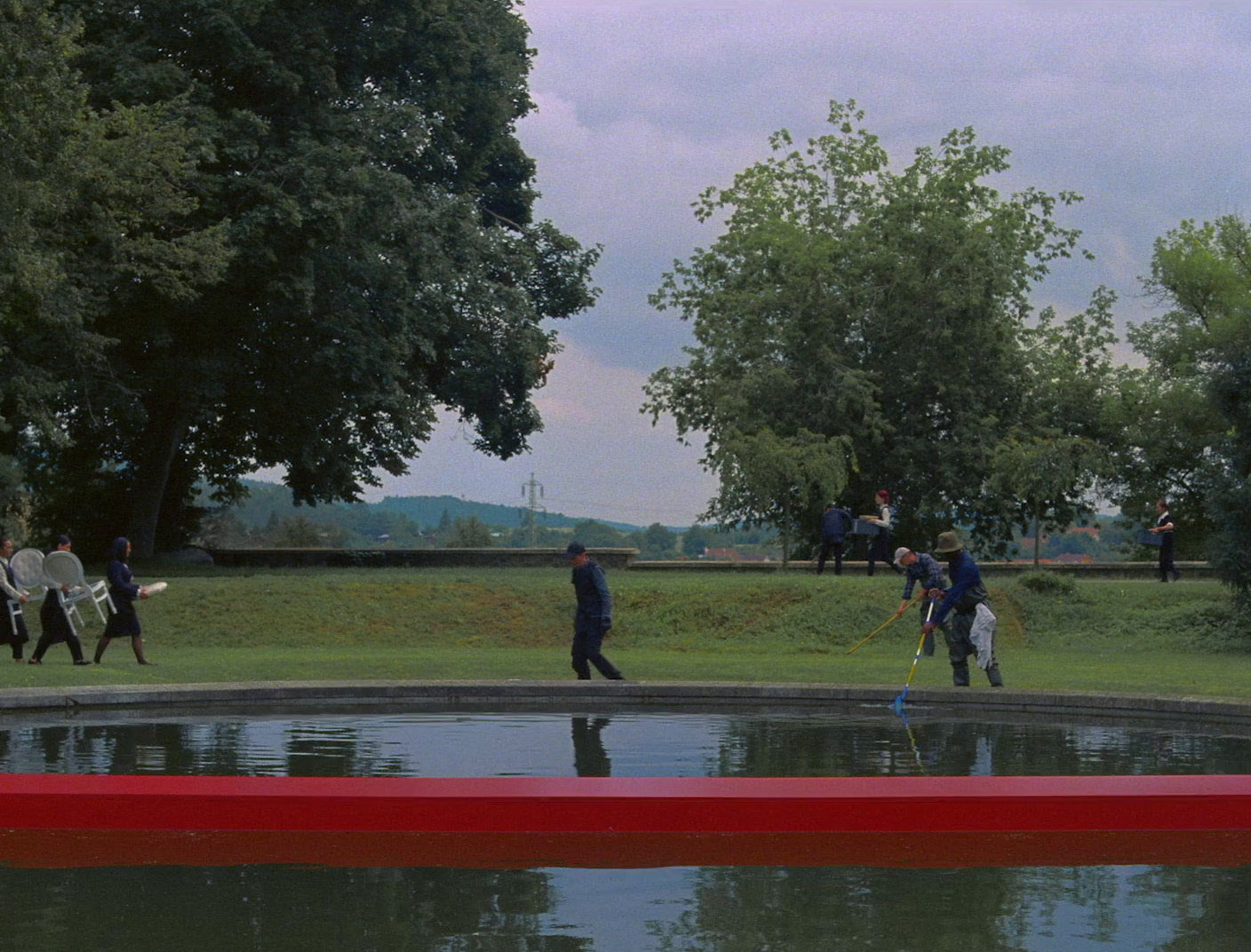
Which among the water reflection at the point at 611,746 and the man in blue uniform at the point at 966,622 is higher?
the man in blue uniform at the point at 966,622

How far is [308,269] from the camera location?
34.3 meters

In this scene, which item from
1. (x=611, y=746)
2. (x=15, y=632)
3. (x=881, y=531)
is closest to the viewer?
(x=611, y=746)

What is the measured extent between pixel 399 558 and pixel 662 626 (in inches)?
599

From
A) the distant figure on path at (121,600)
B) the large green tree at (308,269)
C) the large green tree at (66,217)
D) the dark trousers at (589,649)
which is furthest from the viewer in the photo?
the large green tree at (308,269)

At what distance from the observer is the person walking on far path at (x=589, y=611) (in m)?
18.8

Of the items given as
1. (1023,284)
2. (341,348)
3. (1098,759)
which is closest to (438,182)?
(341,348)

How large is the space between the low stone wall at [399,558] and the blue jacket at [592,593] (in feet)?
66.9

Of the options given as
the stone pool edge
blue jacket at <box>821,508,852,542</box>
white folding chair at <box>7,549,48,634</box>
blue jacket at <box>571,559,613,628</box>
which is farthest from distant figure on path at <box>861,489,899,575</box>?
white folding chair at <box>7,549,48,634</box>

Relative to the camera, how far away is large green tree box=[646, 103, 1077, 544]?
154 ft

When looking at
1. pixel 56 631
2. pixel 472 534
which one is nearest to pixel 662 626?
pixel 56 631

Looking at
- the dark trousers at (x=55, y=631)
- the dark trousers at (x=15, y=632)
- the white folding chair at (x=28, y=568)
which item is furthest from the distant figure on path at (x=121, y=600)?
the white folding chair at (x=28, y=568)

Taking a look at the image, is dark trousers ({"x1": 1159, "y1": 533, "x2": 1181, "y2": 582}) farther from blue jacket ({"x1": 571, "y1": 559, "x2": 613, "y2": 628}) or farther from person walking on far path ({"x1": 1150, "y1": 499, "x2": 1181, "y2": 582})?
blue jacket ({"x1": 571, "y1": 559, "x2": 613, "y2": 628})

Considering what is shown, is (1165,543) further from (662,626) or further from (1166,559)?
(662,626)

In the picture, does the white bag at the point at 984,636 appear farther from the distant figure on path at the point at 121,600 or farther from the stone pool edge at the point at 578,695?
the distant figure on path at the point at 121,600
